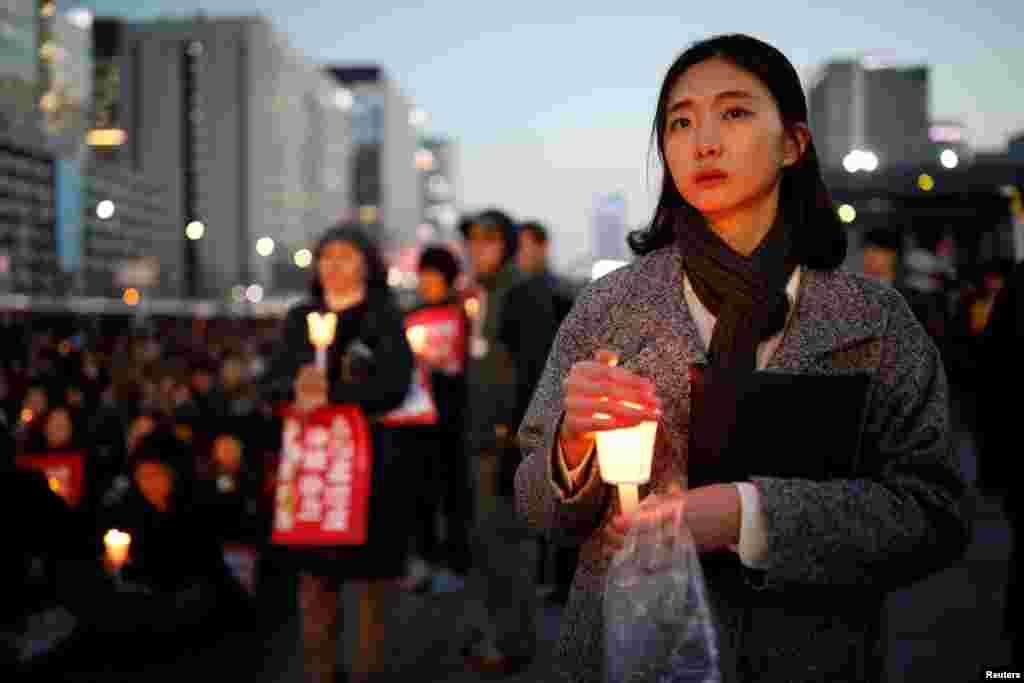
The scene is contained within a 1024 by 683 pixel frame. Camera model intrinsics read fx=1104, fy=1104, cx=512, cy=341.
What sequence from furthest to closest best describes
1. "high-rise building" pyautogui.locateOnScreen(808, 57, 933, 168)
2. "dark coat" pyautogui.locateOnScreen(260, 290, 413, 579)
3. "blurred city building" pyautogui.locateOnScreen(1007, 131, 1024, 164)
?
"high-rise building" pyautogui.locateOnScreen(808, 57, 933, 168)
"blurred city building" pyautogui.locateOnScreen(1007, 131, 1024, 164)
"dark coat" pyautogui.locateOnScreen(260, 290, 413, 579)

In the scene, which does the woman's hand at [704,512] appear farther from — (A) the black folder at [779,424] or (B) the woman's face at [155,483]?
(B) the woman's face at [155,483]

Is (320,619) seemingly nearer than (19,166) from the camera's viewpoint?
Yes

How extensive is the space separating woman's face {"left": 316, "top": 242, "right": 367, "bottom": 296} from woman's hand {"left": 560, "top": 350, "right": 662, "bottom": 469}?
353 cm

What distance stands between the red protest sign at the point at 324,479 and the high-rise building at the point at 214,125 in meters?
153

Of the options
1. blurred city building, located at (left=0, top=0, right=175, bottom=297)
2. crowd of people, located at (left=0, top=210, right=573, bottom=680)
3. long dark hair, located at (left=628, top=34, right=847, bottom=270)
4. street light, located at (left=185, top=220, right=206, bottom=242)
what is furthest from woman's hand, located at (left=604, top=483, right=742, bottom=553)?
blurred city building, located at (left=0, top=0, right=175, bottom=297)

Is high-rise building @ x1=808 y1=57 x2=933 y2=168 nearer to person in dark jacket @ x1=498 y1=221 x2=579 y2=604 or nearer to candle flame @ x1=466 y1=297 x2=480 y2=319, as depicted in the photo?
candle flame @ x1=466 y1=297 x2=480 y2=319

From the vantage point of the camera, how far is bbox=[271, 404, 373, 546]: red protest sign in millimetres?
4848

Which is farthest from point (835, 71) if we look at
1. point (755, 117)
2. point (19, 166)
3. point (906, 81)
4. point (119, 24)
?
point (119, 24)

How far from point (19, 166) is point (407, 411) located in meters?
120

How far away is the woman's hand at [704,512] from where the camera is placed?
1.68 m


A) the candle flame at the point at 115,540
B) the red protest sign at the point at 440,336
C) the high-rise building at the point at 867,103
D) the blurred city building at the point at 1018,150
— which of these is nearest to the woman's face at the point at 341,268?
the candle flame at the point at 115,540

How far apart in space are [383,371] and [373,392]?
0.43ft

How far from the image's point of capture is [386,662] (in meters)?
5.79

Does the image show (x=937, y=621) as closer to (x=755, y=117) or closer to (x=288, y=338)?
(x=288, y=338)
